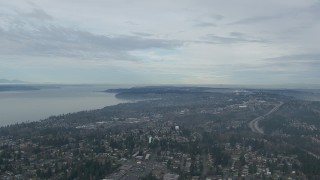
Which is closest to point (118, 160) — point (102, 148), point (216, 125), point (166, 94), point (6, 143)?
point (102, 148)

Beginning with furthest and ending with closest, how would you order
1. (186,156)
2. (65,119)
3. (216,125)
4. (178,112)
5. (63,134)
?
(178,112), (65,119), (216,125), (63,134), (186,156)

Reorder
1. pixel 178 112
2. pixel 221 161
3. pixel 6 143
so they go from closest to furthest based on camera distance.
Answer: pixel 221 161, pixel 6 143, pixel 178 112

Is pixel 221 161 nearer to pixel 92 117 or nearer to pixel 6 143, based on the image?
pixel 6 143

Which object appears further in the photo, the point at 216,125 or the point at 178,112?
the point at 178,112

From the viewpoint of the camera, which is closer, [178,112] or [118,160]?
[118,160]

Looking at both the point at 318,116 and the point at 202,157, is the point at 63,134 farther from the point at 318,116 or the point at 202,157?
the point at 318,116

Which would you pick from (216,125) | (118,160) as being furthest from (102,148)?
(216,125)

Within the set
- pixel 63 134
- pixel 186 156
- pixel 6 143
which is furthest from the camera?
pixel 63 134

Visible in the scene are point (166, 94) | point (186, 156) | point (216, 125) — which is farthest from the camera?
point (166, 94)
